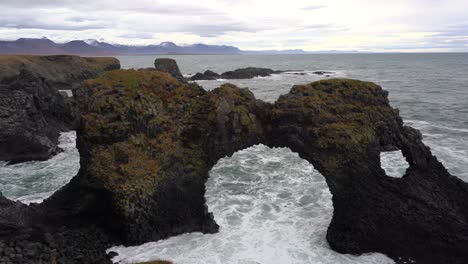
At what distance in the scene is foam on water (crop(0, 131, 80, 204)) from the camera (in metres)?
33.2

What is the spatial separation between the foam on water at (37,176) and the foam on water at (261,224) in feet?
43.5

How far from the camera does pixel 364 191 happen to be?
83.9 feet

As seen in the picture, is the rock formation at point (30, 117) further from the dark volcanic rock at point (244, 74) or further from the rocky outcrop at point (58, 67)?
the dark volcanic rock at point (244, 74)

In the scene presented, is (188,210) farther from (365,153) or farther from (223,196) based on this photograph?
(365,153)

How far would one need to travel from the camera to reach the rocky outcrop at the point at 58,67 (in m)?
85.8

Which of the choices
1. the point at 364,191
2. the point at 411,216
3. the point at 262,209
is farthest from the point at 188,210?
the point at 411,216

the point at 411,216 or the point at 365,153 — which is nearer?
the point at 411,216

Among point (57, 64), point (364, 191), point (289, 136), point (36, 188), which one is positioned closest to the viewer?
point (364, 191)

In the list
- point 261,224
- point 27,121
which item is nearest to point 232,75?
point 27,121

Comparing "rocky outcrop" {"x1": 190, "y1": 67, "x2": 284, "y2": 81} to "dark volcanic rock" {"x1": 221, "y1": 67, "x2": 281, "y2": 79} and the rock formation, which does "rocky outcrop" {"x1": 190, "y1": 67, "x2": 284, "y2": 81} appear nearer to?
"dark volcanic rock" {"x1": 221, "y1": 67, "x2": 281, "y2": 79}

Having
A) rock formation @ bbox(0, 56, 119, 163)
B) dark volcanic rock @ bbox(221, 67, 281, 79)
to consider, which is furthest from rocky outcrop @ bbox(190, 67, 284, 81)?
rock formation @ bbox(0, 56, 119, 163)

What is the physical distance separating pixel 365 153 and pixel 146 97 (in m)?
14.7

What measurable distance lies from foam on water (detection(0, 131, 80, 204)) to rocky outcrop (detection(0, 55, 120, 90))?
154ft

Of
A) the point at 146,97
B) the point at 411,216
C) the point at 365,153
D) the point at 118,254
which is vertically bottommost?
the point at 118,254
